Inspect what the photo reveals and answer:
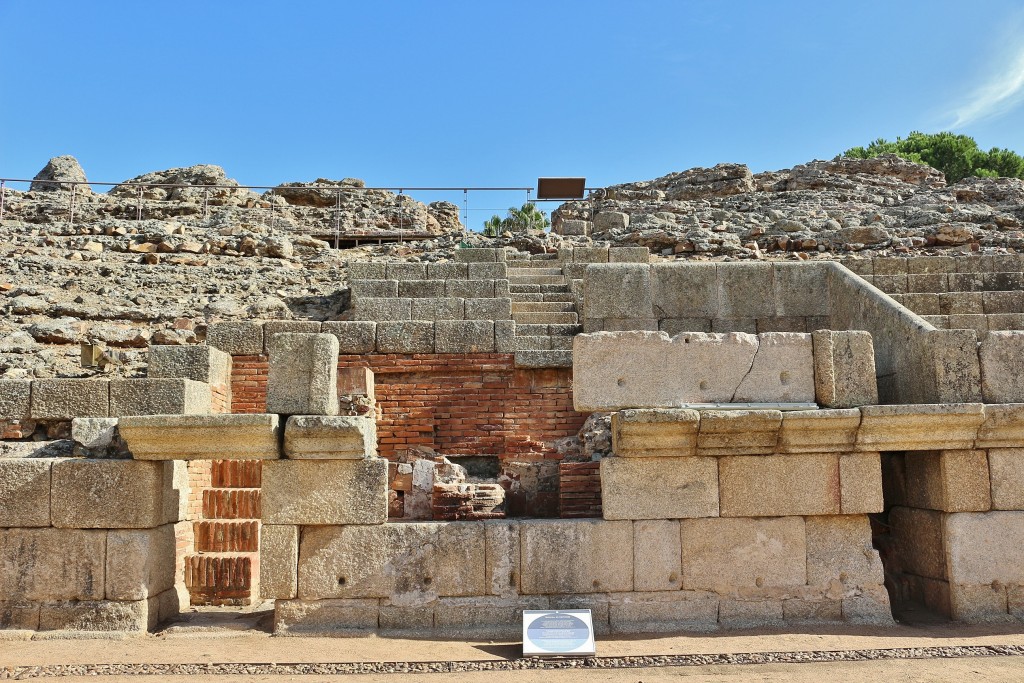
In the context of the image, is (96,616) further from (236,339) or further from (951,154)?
(951,154)

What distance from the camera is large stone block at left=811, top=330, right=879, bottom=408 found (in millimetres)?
5078

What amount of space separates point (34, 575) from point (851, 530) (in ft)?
18.3

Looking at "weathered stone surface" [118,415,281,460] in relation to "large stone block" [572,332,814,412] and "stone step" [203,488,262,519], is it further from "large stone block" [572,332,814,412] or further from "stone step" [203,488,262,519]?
"large stone block" [572,332,814,412]

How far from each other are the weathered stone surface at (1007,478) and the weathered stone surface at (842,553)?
903mm

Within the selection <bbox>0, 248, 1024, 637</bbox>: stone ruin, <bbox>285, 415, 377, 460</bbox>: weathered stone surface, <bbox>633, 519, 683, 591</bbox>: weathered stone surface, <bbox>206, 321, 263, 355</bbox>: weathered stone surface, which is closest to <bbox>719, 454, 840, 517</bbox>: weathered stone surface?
<bbox>0, 248, 1024, 637</bbox>: stone ruin

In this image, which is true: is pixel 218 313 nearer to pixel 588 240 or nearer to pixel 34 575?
pixel 34 575

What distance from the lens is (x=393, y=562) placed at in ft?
16.3

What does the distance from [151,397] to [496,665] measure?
3872mm

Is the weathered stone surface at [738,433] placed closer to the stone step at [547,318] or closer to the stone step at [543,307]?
the stone step at [547,318]

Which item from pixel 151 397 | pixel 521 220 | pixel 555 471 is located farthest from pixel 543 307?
pixel 521 220

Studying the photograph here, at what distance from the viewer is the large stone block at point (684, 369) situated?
5109mm

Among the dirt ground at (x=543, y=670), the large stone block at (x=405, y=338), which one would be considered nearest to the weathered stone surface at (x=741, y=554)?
the dirt ground at (x=543, y=670)

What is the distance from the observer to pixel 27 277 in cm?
1042

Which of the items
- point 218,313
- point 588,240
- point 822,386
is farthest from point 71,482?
point 588,240
